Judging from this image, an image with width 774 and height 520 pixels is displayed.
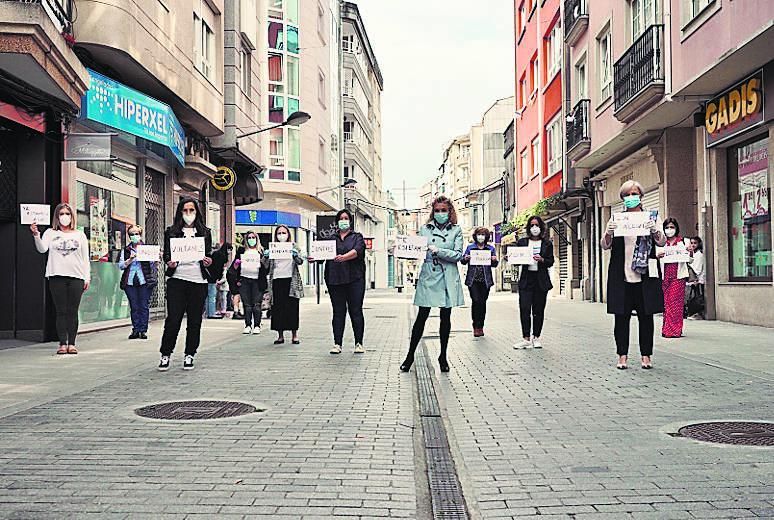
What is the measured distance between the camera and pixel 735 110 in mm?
16359

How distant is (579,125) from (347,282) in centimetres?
1654

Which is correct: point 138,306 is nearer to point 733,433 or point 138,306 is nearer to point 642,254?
point 642,254

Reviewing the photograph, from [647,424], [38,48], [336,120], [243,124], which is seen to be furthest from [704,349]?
[336,120]

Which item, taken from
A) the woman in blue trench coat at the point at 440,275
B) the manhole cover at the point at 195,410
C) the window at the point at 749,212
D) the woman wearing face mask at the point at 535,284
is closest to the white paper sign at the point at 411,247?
the woman in blue trench coat at the point at 440,275

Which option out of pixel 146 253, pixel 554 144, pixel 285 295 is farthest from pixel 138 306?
pixel 554 144

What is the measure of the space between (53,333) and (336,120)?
43170mm

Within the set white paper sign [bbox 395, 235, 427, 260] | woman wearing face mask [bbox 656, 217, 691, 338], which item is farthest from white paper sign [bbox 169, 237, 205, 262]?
woman wearing face mask [bbox 656, 217, 691, 338]

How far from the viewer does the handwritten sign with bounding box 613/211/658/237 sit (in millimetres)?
9445

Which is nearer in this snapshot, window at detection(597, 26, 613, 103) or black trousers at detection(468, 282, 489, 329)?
black trousers at detection(468, 282, 489, 329)

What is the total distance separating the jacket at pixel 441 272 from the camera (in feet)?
31.7

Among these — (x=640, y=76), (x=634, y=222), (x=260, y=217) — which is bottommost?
(x=634, y=222)

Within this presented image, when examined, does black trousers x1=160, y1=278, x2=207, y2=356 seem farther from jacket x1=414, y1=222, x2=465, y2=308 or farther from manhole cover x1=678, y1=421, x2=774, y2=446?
manhole cover x1=678, y1=421, x2=774, y2=446

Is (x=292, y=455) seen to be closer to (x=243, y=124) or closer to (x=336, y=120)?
(x=243, y=124)

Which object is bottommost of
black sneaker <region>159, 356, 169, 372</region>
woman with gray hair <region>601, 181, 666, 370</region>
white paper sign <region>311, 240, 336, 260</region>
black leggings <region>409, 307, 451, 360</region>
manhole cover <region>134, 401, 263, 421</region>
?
manhole cover <region>134, 401, 263, 421</region>
